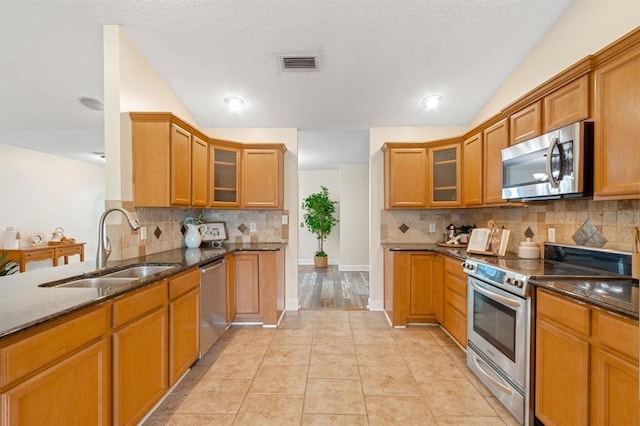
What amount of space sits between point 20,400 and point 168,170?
6.15ft

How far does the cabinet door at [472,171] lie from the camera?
2980mm

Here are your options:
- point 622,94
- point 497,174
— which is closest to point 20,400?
point 622,94

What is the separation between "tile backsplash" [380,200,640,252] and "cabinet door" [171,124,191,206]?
2431 mm

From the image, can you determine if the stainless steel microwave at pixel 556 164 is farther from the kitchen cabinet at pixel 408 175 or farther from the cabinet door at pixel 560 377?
the kitchen cabinet at pixel 408 175

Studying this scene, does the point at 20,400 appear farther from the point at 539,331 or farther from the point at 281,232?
the point at 281,232

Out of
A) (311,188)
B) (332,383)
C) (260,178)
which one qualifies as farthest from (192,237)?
(311,188)

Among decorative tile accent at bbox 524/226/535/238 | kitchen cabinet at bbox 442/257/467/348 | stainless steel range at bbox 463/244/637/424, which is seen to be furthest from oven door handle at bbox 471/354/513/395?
decorative tile accent at bbox 524/226/535/238

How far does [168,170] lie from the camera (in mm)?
2539

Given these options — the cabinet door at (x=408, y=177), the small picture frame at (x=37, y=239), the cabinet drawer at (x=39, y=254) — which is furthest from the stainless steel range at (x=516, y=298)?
the small picture frame at (x=37, y=239)

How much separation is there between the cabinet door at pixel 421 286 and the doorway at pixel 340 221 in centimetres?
92

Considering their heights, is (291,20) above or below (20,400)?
above

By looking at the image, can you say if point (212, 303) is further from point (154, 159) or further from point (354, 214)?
point (354, 214)

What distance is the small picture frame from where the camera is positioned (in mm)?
5038

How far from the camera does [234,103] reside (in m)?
3.42
